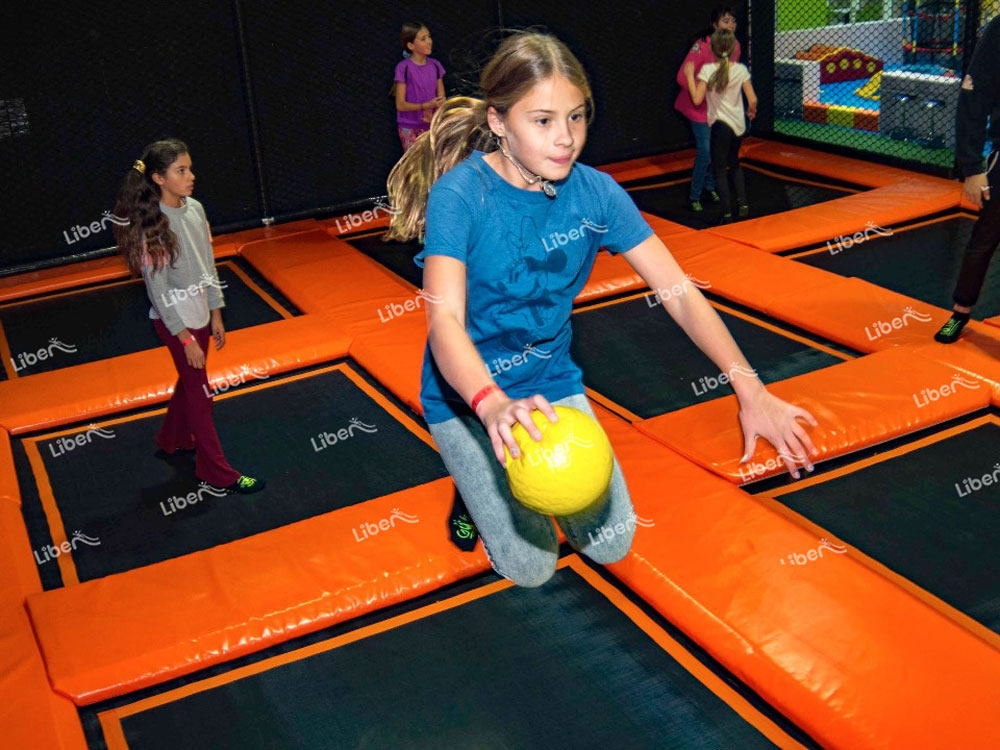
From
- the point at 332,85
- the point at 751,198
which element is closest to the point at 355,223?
the point at 332,85

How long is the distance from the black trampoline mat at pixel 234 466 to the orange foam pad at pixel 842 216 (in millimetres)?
2783

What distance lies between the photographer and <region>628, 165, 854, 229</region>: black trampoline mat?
Result: 7.00 m

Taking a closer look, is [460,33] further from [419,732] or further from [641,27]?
[419,732]

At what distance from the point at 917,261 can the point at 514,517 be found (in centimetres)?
397

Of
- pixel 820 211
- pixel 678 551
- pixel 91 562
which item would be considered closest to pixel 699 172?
pixel 820 211

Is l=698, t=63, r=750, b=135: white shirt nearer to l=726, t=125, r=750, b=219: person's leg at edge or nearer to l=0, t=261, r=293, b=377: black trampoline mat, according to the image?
l=726, t=125, r=750, b=219: person's leg at edge

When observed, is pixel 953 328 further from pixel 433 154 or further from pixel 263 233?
pixel 263 233

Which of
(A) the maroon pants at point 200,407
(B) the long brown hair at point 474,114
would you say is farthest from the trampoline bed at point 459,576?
(B) the long brown hair at point 474,114

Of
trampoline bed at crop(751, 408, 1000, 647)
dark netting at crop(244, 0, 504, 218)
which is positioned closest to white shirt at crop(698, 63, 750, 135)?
dark netting at crop(244, 0, 504, 218)

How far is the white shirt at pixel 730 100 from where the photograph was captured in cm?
638

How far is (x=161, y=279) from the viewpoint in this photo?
11.5ft

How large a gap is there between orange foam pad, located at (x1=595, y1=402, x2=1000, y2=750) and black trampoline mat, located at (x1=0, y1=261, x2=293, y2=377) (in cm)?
334

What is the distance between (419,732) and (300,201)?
5.77m

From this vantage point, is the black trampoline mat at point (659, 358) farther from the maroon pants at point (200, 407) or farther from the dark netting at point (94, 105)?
the dark netting at point (94, 105)
